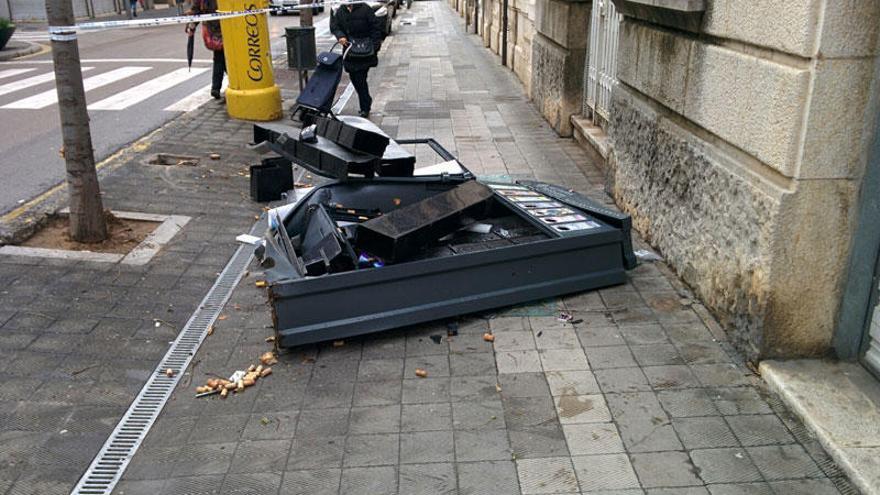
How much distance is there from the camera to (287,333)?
4.31m

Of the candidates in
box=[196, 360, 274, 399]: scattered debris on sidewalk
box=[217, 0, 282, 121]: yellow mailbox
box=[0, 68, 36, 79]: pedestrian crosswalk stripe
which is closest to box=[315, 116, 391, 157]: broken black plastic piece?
box=[196, 360, 274, 399]: scattered debris on sidewalk

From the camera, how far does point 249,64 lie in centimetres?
1055

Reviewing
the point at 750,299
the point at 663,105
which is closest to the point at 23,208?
the point at 663,105

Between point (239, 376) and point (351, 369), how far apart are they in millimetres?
646

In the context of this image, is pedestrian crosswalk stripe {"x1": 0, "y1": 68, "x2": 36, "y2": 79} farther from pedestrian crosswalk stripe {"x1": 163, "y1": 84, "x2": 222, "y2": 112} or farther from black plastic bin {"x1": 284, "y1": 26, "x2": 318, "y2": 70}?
black plastic bin {"x1": 284, "y1": 26, "x2": 318, "y2": 70}

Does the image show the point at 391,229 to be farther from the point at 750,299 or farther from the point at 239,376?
the point at 750,299

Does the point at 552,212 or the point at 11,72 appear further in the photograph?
the point at 11,72

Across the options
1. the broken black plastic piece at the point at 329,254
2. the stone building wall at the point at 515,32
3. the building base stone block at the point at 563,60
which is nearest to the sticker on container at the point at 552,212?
the broken black plastic piece at the point at 329,254

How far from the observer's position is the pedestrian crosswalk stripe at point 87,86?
12094 mm

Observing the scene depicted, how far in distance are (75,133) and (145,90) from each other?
8.67 m

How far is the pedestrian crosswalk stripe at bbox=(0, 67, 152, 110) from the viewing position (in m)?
12.1

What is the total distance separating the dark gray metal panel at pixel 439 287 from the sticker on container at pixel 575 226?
0.15 m

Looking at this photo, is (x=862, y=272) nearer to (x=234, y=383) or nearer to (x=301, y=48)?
(x=234, y=383)

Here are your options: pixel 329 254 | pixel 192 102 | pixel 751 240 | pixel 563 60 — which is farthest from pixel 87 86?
pixel 751 240
